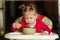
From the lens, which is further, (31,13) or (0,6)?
(0,6)

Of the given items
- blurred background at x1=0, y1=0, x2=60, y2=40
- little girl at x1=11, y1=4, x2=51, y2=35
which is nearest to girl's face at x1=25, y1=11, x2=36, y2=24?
little girl at x1=11, y1=4, x2=51, y2=35

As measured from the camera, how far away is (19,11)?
1.20 metres

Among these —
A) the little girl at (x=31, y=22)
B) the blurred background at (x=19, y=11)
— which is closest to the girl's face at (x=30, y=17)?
the little girl at (x=31, y=22)

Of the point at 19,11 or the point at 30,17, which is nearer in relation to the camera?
the point at 30,17

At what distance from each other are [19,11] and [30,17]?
165mm

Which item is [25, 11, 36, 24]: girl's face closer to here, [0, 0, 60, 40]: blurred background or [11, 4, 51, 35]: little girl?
[11, 4, 51, 35]: little girl

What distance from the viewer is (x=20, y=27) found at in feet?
3.82

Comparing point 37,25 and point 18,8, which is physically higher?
point 18,8

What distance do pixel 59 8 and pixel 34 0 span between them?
0.21m

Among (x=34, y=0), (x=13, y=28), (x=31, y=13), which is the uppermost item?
(x=34, y=0)

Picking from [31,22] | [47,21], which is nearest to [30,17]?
[31,22]

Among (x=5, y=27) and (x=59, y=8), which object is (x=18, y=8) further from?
(x=59, y=8)

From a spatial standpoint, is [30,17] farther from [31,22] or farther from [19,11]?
[19,11]

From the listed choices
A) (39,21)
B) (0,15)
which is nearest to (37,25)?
(39,21)
